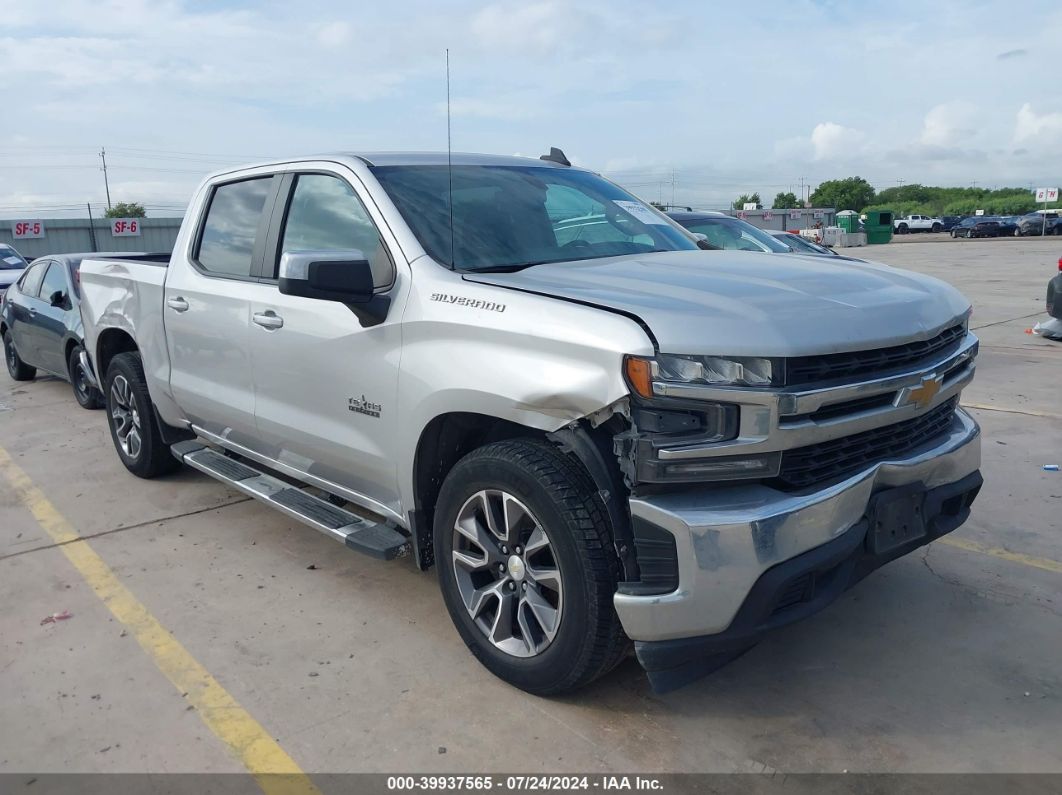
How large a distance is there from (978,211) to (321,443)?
9949 centimetres

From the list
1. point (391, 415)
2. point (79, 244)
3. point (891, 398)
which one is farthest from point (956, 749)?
point (79, 244)

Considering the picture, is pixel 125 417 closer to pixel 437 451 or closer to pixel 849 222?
pixel 437 451

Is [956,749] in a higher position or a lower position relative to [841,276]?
lower

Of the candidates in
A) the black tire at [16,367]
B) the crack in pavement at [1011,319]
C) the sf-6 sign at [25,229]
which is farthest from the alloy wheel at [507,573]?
the sf-6 sign at [25,229]

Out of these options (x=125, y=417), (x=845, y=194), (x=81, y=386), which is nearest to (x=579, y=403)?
(x=125, y=417)

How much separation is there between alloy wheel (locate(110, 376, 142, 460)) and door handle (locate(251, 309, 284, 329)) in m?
1.95

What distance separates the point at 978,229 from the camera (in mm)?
50344

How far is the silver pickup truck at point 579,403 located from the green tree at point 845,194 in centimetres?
12499

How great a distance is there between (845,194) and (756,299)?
426ft

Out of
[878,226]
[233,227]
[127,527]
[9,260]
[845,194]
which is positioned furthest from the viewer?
[845,194]

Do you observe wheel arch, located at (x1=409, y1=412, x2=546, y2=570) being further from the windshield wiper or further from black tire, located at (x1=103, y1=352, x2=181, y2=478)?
black tire, located at (x1=103, y1=352, x2=181, y2=478)

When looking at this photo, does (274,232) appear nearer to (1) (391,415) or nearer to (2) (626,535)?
(1) (391,415)

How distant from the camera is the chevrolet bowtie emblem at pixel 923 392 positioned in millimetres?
3012

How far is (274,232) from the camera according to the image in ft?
14.1
